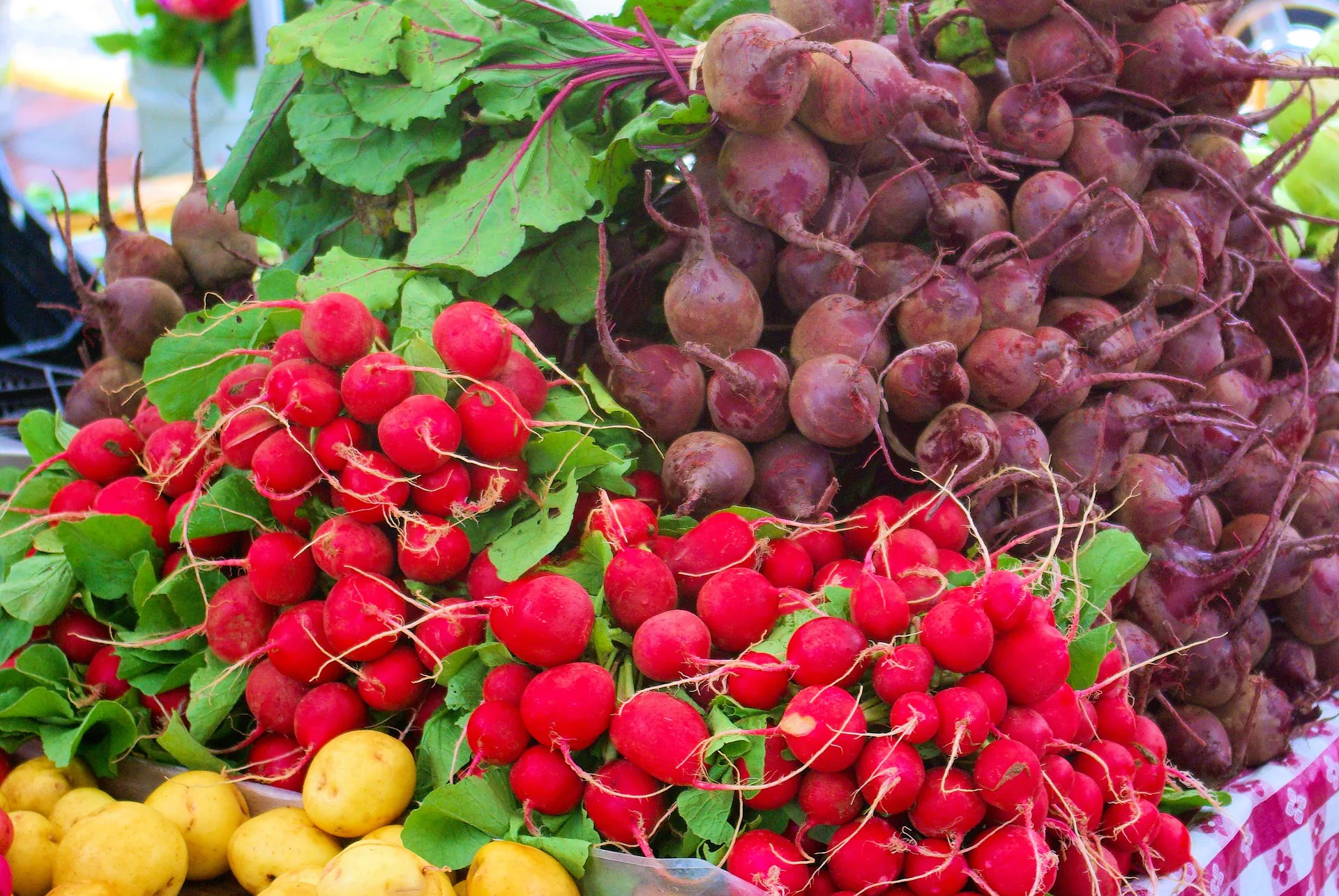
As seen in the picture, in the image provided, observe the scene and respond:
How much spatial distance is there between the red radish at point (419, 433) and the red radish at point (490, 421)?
0.04m

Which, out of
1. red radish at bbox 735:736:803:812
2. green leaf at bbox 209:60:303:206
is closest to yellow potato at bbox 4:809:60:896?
red radish at bbox 735:736:803:812

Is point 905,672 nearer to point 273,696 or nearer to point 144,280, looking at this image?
point 273,696

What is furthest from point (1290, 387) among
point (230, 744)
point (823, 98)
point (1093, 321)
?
point (230, 744)

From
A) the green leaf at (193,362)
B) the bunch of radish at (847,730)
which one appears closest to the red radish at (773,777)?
the bunch of radish at (847,730)

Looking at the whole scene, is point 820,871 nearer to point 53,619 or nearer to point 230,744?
point 230,744

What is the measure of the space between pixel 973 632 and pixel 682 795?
45 cm

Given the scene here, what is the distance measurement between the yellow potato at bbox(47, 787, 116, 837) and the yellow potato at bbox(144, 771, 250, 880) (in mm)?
90

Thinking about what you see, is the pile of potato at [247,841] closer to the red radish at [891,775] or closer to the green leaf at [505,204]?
the red radish at [891,775]

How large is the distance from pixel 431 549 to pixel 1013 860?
932 mm

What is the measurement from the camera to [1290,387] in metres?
2.30

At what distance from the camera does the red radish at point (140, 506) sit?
1.74 m

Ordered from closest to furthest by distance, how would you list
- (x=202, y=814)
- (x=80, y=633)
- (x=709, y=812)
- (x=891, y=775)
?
(x=891, y=775), (x=709, y=812), (x=202, y=814), (x=80, y=633)

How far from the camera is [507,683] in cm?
133

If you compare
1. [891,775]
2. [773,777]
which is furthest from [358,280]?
[891,775]
